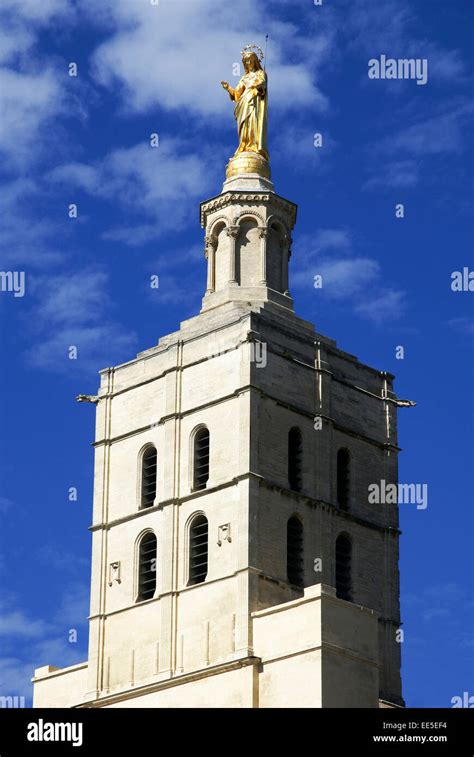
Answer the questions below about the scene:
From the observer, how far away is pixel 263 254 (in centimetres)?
8250

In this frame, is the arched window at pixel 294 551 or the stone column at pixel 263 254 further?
the stone column at pixel 263 254

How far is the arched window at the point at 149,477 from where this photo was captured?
263 feet

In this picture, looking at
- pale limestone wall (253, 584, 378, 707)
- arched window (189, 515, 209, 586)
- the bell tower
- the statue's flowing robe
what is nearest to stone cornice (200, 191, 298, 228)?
the bell tower

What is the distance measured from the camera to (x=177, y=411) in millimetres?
79812

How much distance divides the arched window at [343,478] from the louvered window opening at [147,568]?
23.7ft

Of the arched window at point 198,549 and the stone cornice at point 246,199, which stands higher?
the stone cornice at point 246,199

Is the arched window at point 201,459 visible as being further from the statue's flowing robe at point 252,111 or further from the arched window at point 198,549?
the statue's flowing robe at point 252,111

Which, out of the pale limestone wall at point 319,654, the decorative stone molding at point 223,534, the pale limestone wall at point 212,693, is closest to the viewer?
the pale limestone wall at point 319,654

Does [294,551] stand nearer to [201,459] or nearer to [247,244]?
[201,459]

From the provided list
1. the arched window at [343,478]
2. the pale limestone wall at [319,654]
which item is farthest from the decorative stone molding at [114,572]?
the pale limestone wall at [319,654]

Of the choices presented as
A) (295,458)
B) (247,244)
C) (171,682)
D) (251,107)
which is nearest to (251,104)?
(251,107)

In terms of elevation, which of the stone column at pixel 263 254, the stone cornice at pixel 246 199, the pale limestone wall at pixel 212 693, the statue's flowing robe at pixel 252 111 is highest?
the statue's flowing robe at pixel 252 111
